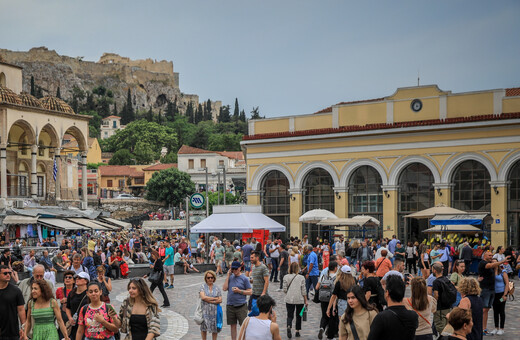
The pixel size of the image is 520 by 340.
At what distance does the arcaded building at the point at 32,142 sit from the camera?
133 ft

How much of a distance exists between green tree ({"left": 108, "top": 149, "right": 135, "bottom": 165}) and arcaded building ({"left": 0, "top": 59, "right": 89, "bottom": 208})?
67.9 meters

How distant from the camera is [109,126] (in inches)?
6073

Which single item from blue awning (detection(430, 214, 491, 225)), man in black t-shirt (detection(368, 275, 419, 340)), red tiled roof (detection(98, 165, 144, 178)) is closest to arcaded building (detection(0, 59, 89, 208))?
blue awning (detection(430, 214, 491, 225))

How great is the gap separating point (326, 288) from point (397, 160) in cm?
2212

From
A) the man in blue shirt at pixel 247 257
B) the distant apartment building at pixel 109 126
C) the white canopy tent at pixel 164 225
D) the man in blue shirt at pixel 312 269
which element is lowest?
the white canopy tent at pixel 164 225

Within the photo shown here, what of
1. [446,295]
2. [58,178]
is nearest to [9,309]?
[446,295]

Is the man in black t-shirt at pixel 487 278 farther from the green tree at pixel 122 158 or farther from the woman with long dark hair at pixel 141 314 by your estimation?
the green tree at pixel 122 158

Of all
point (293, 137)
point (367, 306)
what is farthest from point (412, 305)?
point (293, 137)

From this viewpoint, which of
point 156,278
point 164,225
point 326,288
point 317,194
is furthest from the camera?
point 164,225

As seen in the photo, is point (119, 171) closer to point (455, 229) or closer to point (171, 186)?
point (171, 186)

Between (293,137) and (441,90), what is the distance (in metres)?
7.80

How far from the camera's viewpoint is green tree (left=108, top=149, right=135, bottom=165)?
384ft

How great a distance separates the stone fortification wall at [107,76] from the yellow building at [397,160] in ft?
411

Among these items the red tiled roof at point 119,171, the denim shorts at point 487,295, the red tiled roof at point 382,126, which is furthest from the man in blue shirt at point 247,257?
the red tiled roof at point 119,171
